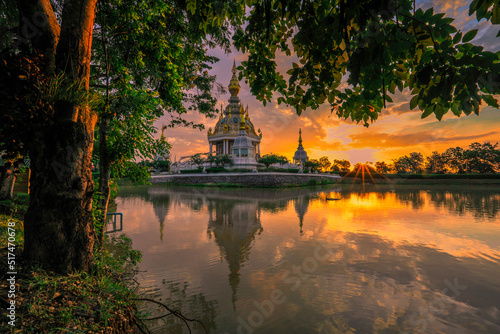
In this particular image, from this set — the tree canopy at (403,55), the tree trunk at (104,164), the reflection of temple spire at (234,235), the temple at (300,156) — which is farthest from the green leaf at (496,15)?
the temple at (300,156)

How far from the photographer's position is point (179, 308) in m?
3.48

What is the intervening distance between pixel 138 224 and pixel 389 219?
11.8 m

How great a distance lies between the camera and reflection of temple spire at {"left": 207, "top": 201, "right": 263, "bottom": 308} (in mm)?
5003

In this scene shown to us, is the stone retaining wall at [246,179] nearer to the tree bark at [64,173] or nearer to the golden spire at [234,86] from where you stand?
the golden spire at [234,86]

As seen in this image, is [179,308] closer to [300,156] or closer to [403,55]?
[403,55]

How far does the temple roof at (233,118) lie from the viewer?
2022 inches

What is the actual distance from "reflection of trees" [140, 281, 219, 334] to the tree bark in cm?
142

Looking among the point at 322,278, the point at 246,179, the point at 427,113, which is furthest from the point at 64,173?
the point at 246,179

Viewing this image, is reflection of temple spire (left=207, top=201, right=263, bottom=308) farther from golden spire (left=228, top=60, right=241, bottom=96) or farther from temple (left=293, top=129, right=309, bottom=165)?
golden spire (left=228, top=60, right=241, bottom=96)

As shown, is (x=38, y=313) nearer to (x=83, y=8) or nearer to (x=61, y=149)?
(x=61, y=149)

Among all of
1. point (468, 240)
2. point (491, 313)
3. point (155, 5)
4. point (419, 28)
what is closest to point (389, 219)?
point (468, 240)

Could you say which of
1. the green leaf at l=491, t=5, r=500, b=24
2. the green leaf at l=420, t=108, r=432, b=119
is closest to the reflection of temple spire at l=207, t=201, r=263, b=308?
the green leaf at l=420, t=108, r=432, b=119

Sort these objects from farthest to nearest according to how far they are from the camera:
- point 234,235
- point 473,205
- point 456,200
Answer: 1. point 456,200
2. point 473,205
3. point 234,235

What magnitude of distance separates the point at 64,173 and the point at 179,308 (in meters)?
2.60
